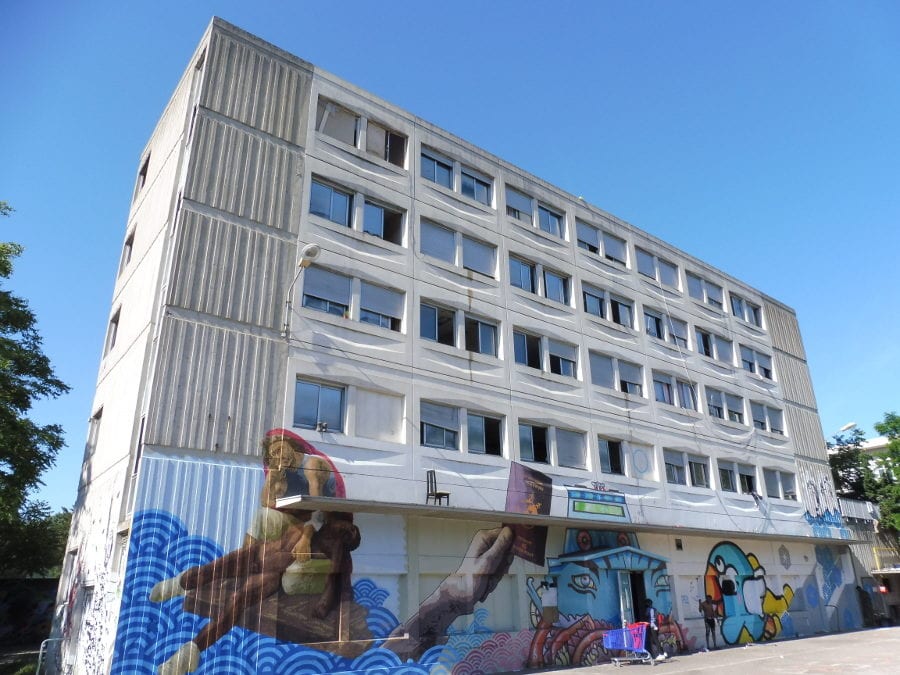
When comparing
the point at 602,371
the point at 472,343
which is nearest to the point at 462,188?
the point at 472,343

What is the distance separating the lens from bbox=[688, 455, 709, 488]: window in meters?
25.5

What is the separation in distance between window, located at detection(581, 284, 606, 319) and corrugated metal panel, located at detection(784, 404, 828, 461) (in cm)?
1345

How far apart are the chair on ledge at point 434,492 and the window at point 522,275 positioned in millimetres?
7670

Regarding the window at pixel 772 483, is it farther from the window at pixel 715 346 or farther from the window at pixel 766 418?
the window at pixel 715 346

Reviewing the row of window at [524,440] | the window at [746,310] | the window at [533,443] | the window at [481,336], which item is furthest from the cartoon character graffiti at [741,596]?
the window at [746,310]

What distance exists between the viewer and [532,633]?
17625mm

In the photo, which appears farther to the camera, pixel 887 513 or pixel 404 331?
pixel 887 513

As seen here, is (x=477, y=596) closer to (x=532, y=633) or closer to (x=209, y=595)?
(x=532, y=633)

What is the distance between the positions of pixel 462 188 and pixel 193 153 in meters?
8.99

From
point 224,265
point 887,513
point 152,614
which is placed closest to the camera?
point 152,614

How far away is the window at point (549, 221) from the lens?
24.4 metres

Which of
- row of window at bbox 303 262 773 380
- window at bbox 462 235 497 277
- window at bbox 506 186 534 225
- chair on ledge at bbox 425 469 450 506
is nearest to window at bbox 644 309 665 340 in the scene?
row of window at bbox 303 262 773 380

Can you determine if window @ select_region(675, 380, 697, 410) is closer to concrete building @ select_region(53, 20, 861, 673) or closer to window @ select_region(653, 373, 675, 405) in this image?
concrete building @ select_region(53, 20, 861, 673)

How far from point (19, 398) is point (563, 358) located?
60.0 feet
